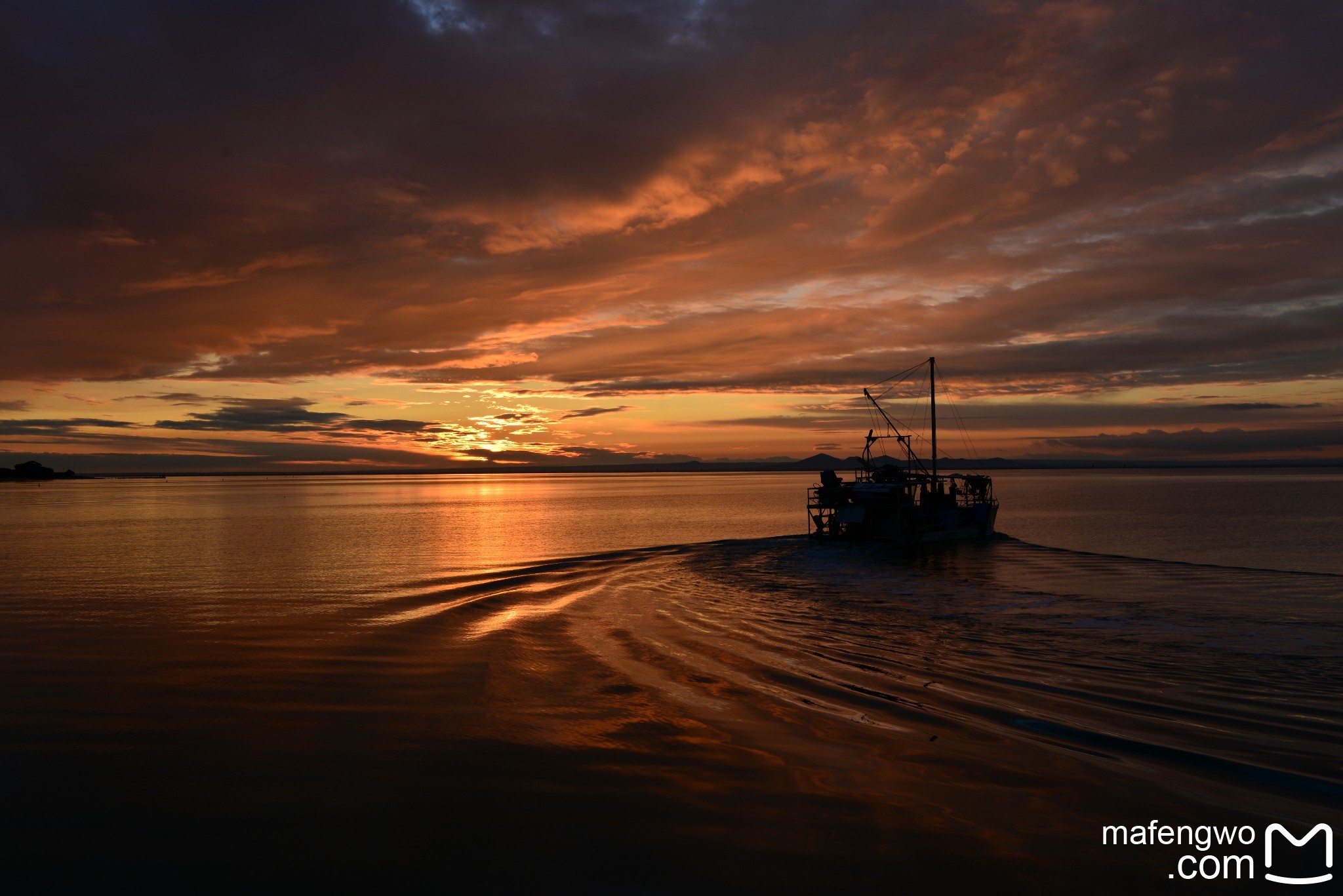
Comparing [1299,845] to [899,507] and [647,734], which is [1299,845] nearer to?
[647,734]

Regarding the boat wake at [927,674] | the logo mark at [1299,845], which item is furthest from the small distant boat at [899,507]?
the logo mark at [1299,845]

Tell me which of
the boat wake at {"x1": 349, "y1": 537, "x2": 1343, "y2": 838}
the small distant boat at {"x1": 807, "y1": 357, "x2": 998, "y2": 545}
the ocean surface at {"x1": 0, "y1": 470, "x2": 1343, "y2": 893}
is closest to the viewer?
the ocean surface at {"x1": 0, "y1": 470, "x2": 1343, "y2": 893}

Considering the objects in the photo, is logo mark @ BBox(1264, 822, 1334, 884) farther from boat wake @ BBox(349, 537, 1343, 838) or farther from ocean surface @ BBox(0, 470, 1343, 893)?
boat wake @ BBox(349, 537, 1343, 838)

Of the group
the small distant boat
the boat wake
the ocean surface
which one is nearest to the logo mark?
the ocean surface

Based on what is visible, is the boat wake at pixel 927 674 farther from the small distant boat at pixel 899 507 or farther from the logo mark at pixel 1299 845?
the small distant boat at pixel 899 507

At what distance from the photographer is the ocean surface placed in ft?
28.2

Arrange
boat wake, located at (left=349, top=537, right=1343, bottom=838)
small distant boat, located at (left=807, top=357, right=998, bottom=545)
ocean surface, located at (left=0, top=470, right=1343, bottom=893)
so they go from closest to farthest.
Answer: ocean surface, located at (left=0, top=470, right=1343, bottom=893)
boat wake, located at (left=349, top=537, right=1343, bottom=838)
small distant boat, located at (left=807, top=357, right=998, bottom=545)

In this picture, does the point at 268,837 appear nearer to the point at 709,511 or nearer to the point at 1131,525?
the point at 1131,525

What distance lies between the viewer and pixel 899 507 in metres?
57.6

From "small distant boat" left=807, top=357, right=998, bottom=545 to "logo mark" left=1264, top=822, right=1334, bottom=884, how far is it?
159ft

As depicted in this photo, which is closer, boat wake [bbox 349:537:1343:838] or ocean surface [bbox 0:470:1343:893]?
ocean surface [bbox 0:470:1343:893]

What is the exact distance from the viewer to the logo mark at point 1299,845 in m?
8.33

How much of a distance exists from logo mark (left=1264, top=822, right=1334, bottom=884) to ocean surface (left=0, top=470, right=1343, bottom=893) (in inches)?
5.8

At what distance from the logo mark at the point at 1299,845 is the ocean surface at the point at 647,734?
15cm
